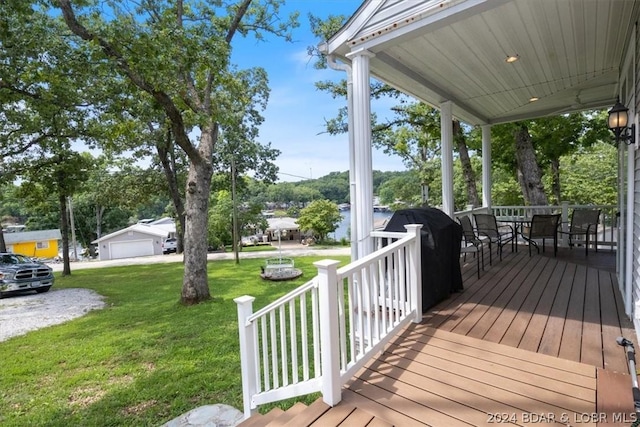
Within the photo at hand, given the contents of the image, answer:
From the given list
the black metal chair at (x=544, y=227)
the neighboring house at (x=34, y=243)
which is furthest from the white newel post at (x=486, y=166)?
the neighboring house at (x=34, y=243)

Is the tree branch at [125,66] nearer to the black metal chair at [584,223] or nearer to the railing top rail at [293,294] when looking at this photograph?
the railing top rail at [293,294]

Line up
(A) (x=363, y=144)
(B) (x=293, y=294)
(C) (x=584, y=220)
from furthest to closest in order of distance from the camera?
(C) (x=584, y=220)
(A) (x=363, y=144)
(B) (x=293, y=294)

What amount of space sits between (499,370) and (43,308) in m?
10.6

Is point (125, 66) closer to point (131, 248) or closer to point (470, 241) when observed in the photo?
point (470, 241)

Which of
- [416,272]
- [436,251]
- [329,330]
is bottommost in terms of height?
[329,330]

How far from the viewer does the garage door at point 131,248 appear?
30688 millimetres

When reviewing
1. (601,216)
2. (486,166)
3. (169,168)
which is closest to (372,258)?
(486,166)

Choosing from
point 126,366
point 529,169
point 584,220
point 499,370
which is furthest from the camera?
point 529,169

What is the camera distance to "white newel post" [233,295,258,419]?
2.78 m

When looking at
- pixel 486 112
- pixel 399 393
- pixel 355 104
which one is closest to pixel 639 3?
pixel 355 104

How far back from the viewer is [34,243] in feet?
103

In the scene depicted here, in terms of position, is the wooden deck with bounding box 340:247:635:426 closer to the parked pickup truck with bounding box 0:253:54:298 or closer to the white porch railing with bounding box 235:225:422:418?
the white porch railing with bounding box 235:225:422:418

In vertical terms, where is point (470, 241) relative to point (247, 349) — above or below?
above

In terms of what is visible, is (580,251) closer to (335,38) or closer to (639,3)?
(639,3)
